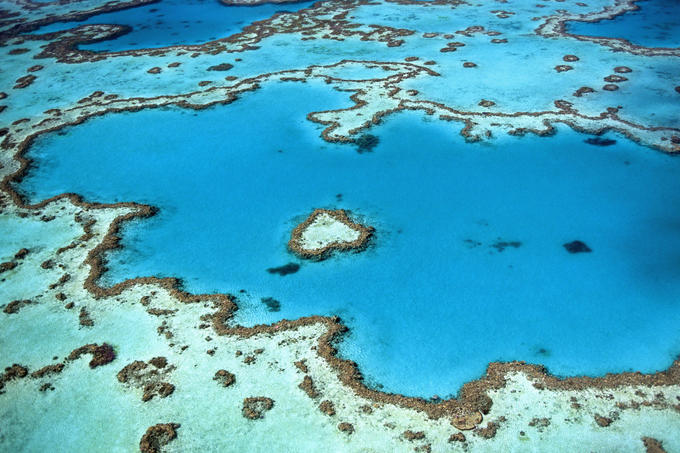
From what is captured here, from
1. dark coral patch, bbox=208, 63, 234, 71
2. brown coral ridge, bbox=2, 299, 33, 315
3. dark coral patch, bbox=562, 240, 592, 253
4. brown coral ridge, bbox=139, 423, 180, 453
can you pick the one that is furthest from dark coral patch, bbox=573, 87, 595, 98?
brown coral ridge, bbox=2, 299, 33, 315

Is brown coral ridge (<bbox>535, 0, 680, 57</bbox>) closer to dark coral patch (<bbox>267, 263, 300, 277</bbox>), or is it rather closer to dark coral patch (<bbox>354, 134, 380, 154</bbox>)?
dark coral patch (<bbox>354, 134, 380, 154</bbox>)

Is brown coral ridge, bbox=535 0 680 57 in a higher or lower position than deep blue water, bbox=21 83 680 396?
higher

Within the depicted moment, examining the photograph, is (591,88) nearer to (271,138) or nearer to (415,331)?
(271,138)

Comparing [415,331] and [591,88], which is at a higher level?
[591,88]

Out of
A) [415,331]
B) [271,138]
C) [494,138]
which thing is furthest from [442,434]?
[271,138]

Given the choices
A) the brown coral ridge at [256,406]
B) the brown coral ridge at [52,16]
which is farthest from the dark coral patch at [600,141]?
the brown coral ridge at [52,16]

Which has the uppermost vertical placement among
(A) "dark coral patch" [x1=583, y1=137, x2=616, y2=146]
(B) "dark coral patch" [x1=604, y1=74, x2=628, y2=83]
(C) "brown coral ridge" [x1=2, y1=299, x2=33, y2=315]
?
(B) "dark coral patch" [x1=604, y1=74, x2=628, y2=83]
